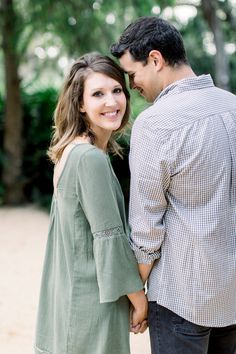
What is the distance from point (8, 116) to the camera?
9.56m

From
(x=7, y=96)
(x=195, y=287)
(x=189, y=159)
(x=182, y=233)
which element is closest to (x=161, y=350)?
(x=195, y=287)

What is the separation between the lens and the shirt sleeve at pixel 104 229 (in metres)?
1.83

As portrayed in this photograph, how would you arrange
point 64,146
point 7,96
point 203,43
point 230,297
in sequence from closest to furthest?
point 230,297, point 64,146, point 7,96, point 203,43

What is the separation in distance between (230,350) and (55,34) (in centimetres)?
748

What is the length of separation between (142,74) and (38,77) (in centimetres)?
927

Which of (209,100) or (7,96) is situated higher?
(209,100)

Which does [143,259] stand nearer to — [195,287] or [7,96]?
[195,287]

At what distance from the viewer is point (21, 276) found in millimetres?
5613

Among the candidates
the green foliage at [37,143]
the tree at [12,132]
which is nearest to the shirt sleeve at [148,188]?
the tree at [12,132]

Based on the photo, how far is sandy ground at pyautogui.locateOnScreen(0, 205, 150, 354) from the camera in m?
3.94

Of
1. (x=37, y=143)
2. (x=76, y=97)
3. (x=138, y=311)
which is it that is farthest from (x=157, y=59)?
(x=37, y=143)

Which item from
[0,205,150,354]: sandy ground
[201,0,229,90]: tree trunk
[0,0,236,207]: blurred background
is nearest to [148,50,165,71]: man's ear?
[0,205,150,354]: sandy ground

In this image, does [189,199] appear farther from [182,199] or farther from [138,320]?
[138,320]

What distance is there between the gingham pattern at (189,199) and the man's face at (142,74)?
4.3 inches
